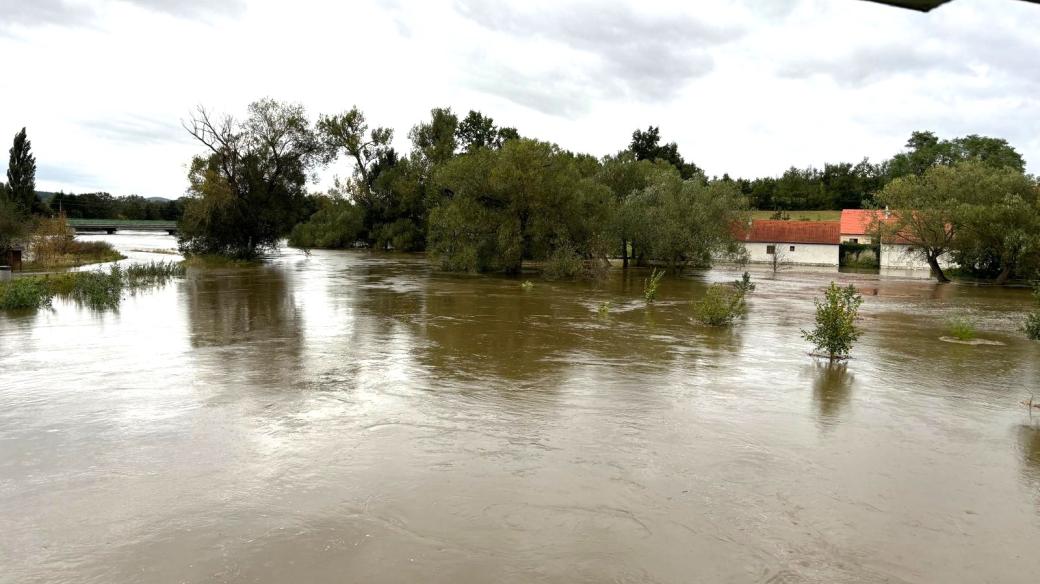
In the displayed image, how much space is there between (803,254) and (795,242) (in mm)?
1322

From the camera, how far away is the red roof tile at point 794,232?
199ft

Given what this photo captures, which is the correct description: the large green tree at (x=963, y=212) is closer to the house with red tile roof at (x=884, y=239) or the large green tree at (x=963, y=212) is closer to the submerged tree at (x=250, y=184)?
the house with red tile roof at (x=884, y=239)

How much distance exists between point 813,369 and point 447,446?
27.9ft

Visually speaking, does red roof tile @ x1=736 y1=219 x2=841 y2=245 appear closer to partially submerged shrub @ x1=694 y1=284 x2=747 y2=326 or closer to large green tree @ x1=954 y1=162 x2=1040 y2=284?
large green tree @ x1=954 y1=162 x2=1040 y2=284

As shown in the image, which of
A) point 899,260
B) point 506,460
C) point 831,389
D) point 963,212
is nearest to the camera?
point 506,460

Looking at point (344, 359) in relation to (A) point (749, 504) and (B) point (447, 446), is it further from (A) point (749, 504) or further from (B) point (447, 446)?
(A) point (749, 504)

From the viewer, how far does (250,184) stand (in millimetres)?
45938

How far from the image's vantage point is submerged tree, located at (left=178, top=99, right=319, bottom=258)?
44.1 meters

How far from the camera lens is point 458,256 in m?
37.3

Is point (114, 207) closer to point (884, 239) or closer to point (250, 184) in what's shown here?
point (250, 184)

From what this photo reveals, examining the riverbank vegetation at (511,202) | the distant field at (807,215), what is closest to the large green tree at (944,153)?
the distant field at (807,215)

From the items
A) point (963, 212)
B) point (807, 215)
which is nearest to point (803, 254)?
point (807, 215)

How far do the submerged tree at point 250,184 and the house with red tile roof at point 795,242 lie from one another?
127 ft

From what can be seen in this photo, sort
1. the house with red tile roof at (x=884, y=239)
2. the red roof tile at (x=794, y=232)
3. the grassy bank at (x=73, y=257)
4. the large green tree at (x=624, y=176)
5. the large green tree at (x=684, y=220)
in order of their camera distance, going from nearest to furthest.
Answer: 1. the grassy bank at (x=73, y=257)
2. the large green tree at (x=684, y=220)
3. the house with red tile roof at (x=884, y=239)
4. the large green tree at (x=624, y=176)
5. the red roof tile at (x=794, y=232)
